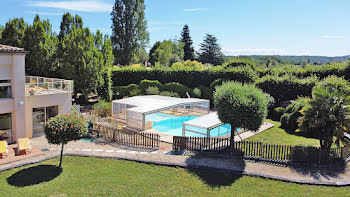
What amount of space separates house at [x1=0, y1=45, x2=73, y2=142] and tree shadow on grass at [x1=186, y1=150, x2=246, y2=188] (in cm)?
1156

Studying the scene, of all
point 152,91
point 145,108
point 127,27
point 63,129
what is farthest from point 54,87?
point 127,27

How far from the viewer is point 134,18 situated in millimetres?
52562

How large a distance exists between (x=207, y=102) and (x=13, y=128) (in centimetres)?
1755

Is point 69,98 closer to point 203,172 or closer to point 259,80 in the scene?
point 203,172

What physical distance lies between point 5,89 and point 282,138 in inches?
753

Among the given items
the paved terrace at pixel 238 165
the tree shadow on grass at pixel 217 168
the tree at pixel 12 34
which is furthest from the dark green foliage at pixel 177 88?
the tree shadow on grass at pixel 217 168

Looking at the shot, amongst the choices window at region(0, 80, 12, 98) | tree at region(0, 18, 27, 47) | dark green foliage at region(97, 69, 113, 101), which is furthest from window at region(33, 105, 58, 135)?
tree at region(0, 18, 27, 47)

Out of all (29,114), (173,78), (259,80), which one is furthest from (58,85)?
(259,80)

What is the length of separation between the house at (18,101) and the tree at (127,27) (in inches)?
1374

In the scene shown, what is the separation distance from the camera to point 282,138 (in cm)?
1948

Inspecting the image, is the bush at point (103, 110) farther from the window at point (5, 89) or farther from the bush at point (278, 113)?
the bush at point (278, 113)

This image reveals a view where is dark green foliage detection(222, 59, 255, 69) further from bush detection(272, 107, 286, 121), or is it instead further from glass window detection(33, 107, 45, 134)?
glass window detection(33, 107, 45, 134)

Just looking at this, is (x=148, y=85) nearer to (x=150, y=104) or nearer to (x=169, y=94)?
(x=169, y=94)

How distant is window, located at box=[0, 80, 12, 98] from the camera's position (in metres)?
17.2
